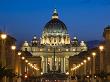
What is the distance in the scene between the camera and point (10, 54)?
86.8 metres

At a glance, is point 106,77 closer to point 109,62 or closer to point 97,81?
point 109,62

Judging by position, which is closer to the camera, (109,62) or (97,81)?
(109,62)

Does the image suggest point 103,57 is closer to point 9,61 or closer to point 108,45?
point 108,45

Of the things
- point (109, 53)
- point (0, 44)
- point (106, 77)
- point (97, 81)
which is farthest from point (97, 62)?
point (0, 44)

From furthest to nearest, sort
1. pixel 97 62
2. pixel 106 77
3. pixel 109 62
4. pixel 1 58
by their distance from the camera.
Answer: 1. pixel 97 62
2. pixel 109 62
3. pixel 106 77
4. pixel 1 58

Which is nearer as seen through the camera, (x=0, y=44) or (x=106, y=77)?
(x=0, y=44)

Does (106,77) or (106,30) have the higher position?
(106,30)

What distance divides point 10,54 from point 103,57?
14396 mm

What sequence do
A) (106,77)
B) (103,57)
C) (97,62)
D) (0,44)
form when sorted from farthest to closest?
(97,62) → (103,57) → (106,77) → (0,44)

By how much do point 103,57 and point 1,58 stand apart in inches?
1152

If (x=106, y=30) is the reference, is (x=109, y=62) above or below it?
below

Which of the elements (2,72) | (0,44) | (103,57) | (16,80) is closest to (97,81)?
(103,57)

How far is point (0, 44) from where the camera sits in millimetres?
68188

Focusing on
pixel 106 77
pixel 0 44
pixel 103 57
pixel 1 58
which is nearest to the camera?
pixel 1 58
